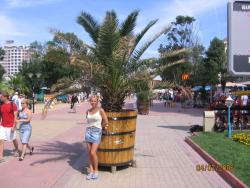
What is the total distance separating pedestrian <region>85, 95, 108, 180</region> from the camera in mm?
8609

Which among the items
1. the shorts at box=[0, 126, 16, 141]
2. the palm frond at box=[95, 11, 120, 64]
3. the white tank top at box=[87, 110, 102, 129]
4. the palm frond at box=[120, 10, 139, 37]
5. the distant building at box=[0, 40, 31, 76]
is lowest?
the shorts at box=[0, 126, 16, 141]

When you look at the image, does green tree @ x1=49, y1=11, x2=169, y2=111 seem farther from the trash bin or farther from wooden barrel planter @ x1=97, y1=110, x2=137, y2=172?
the trash bin

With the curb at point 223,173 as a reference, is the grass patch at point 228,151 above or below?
above

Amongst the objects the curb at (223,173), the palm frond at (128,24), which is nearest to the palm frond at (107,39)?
the palm frond at (128,24)

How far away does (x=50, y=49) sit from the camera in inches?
396

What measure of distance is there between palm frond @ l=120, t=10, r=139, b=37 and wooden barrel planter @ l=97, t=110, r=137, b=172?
2.47 m

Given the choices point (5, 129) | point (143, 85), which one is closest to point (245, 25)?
point (143, 85)

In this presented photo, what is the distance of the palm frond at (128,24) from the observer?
10.9m

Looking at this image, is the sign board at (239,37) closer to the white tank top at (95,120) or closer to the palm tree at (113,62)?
the white tank top at (95,120)

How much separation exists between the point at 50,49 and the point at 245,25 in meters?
6.44

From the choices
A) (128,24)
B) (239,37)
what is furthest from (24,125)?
(239,37)

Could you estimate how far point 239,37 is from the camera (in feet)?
14.0

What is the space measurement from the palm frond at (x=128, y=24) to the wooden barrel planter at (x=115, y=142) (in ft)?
8.09

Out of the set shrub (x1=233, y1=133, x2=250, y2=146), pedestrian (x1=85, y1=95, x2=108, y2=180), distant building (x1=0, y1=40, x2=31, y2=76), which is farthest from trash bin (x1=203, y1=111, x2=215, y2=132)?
distant building (x1=0, y1=40, x2=31, y2=76)
